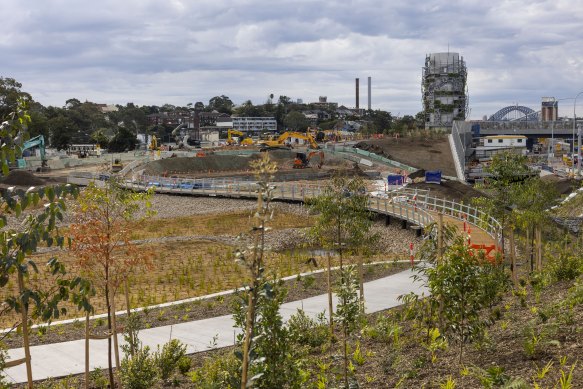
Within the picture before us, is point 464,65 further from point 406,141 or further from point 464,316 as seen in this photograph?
point 464,316

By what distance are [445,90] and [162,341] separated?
152 metres

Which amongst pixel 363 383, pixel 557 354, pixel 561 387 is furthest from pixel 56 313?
pixel 557 354

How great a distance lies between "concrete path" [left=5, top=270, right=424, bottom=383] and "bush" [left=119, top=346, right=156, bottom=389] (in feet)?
5.11

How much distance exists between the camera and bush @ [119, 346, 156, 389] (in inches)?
402

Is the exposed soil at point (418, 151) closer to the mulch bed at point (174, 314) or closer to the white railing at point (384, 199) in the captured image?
the white railing at point (384, 199)

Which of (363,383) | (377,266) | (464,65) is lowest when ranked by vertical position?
(377,266)

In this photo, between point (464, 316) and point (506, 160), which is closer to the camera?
point (464, 316)

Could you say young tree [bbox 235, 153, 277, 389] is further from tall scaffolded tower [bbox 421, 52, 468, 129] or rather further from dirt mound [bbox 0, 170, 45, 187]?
tall scaffolded tower [bbox 421, 52, 468, 129]

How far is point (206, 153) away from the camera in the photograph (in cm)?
9006

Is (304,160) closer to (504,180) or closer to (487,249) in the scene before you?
(487,249)

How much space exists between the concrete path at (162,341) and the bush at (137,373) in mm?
1558

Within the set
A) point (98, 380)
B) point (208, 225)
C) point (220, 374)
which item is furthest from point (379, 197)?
point (220, 374)

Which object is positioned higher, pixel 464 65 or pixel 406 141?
pixel 464 65

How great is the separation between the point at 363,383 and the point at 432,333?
232 cm
